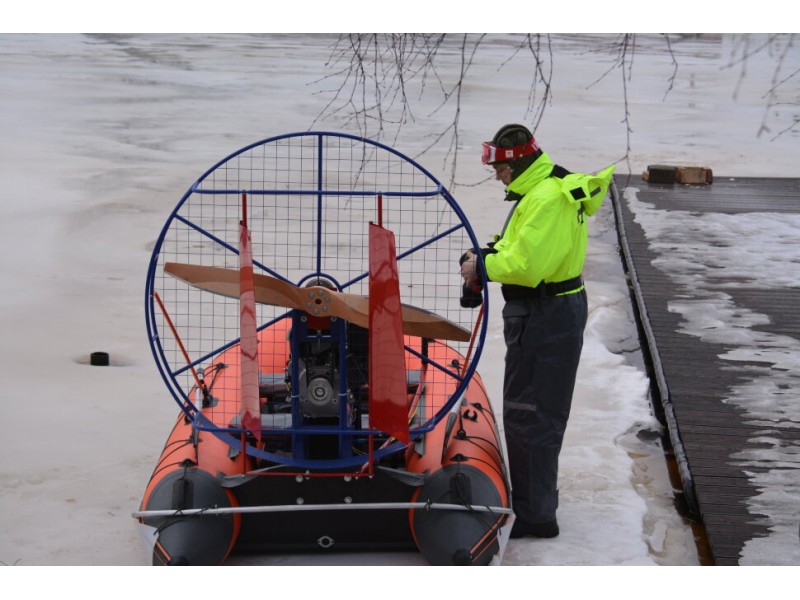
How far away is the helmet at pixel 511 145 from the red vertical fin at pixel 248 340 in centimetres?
86

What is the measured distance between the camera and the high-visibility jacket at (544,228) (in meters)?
3.25

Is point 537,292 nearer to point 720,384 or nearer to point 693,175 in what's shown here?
point 720,384

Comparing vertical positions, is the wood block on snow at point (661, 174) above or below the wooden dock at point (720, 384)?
above

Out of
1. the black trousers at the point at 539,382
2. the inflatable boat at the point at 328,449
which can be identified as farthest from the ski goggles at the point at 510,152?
the black trousers at the point at 539,382

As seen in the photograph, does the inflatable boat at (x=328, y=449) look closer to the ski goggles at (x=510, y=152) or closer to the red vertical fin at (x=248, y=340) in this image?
the red vertical fin at (x=248, y=340)

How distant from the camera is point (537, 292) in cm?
340

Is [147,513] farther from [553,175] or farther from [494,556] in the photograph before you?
[553,175]

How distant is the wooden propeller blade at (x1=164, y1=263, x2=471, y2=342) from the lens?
119 inches

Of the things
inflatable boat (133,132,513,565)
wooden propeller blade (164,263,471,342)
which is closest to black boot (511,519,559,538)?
inflatable boat (133,132,513,565)

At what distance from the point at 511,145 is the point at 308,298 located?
0.83 meters

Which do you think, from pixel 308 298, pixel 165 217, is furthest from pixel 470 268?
pixel 165 217

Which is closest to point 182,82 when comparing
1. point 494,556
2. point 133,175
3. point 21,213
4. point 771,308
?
point 133,175

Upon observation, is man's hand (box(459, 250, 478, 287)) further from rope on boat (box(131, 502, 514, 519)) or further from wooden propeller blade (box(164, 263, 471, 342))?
rope on boat (box(131, 502, 514, 519))

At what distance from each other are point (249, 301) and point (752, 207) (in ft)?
22.1
